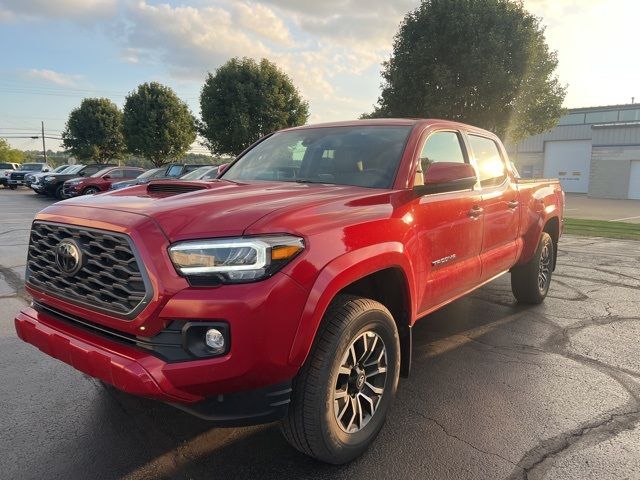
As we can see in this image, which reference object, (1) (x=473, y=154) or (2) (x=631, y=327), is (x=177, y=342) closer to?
(1) (x=473, y=154)

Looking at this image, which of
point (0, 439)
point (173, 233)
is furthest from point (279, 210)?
point (0, 439)

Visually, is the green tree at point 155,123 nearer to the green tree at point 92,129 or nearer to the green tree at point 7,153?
the green tree at point 92,129

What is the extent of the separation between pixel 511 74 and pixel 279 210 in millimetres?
18276

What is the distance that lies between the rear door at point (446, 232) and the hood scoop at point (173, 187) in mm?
1391

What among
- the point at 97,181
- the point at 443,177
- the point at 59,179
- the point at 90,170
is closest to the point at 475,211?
the point at 443,177

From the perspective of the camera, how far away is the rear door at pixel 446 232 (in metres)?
3.16

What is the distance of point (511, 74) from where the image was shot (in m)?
17.9

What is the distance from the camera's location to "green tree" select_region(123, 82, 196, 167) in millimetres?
35312

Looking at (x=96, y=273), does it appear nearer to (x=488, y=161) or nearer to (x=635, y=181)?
(x=488, y=161)

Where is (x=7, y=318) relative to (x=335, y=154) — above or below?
below

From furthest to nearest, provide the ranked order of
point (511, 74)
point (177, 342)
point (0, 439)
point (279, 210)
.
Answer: point (511, 74) < point (0, 439) < point (279, 210) < point (177, 342)

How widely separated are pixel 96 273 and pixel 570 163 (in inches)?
1725

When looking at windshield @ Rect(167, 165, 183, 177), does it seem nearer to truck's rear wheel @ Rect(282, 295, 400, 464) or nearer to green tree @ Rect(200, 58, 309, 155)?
green tree @ Rect(200, 58, 309, 155)

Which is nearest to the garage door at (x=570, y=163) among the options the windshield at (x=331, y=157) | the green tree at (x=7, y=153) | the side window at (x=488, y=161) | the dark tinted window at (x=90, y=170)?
the dark tinted window at (x=90, y=170)
